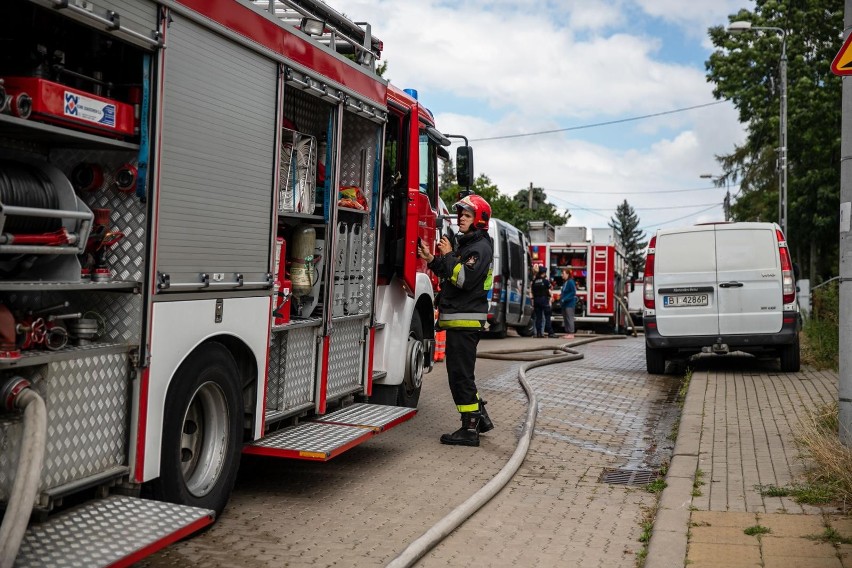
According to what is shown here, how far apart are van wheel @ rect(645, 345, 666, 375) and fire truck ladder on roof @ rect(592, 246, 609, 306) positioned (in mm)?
14570

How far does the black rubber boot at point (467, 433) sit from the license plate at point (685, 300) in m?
5.87

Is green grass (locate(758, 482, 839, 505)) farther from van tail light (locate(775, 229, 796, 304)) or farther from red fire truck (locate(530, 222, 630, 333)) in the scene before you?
red fire truck (locate(530, 222, 630, 333))

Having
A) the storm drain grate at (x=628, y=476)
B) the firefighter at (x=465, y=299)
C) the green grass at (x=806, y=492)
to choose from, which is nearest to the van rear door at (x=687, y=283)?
the firefighter at (x=465, y=299)

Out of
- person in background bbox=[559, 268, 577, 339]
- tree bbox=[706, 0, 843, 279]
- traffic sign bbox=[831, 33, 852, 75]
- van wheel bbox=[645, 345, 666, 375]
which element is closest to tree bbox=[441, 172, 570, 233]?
tree bbox=[706, 0, 843, 279]

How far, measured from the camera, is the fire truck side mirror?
9883 millimetres

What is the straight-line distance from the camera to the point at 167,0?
185 inches

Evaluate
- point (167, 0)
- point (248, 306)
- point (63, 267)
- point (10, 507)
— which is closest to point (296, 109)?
point (248, 306)

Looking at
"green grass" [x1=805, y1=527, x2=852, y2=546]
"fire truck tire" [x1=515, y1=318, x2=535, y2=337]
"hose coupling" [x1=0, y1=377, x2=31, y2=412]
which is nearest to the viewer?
"hose coupling" [x1=0, y1=377, x2=31, y2=412]

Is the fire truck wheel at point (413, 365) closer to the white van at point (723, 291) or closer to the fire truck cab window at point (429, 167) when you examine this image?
the fire truck cab window at point (429, 167)

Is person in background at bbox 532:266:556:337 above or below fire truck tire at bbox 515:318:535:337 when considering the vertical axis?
above

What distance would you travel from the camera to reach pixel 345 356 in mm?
7590

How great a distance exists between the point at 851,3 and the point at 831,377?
22.4 ft

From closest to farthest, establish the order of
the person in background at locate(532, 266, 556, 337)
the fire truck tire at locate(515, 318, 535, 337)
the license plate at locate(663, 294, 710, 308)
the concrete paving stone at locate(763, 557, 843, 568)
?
the concrete paving stone at locate(763, 557, 843, 568)
the license plate at locate(663, 294, 710, 308)
the person in background at locate(532, 266, 556, 337)
the fire truck tire at locate(515, 318, 535, 337)

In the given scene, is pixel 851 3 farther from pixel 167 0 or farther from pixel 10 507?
pixel 10 507
